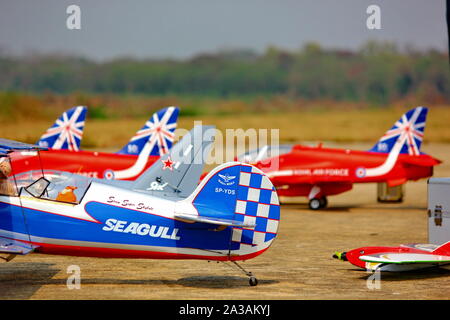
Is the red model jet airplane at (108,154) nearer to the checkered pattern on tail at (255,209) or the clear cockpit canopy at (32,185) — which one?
the clear cockpit canopy at (32,185)

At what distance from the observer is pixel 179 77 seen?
236 feet

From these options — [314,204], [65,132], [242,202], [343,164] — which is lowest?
[314,204]

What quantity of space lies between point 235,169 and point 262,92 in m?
63.5

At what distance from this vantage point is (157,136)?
22.3 meters

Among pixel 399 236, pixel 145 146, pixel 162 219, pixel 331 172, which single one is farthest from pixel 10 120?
pixel 162 219

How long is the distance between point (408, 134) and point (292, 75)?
56.5 metres

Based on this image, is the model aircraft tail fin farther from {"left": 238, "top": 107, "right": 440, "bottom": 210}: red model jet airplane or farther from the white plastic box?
{"left": 238, "top": 107, "right": 440, "bottom": 210}: red model jet airplane

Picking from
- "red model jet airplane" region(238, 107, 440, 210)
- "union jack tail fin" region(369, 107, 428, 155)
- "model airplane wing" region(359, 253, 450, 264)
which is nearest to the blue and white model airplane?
"model airplane wing" region(359, 253, 450, 264)

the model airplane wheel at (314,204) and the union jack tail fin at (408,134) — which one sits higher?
the union jack tail fin at (408,134)

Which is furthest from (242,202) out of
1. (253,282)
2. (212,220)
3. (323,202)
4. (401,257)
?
(323,202)

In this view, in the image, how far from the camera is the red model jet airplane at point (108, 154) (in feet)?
69.6

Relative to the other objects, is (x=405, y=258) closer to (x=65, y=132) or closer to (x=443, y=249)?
(x=443, y=249)

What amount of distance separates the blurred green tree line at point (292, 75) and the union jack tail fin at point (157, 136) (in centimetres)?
4311

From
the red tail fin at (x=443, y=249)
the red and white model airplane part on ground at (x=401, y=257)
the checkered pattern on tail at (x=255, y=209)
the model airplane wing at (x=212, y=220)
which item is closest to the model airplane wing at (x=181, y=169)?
the model airplane wing at (x=212, y=220)
